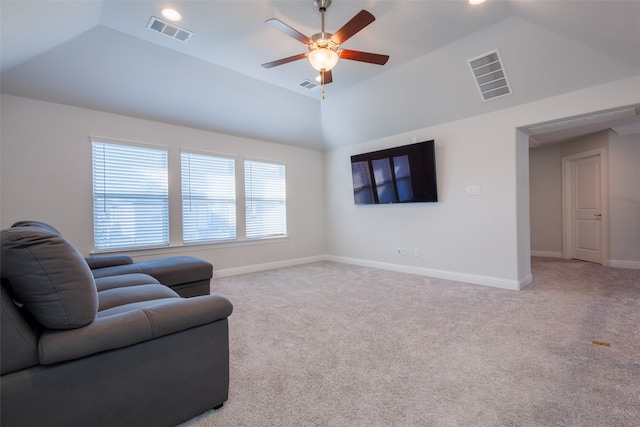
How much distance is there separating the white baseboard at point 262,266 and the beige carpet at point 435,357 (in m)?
1.20

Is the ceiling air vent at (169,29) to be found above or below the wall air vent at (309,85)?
below

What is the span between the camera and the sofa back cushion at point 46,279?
3.75 feet

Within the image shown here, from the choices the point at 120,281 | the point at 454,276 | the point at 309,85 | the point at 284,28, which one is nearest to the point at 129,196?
the point at 120,281

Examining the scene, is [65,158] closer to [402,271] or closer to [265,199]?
[265,199]

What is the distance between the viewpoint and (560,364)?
2.01 meters

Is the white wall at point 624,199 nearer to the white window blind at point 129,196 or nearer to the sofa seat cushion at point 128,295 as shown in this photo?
the sofa seat cushion at point 128,295

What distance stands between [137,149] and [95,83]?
944 millimetres

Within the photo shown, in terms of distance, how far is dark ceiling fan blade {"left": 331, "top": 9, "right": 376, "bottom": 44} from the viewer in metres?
2.12

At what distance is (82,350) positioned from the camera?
1.19 meters

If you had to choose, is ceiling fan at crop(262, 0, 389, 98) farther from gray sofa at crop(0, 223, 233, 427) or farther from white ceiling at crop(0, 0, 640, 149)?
gray sofa at crop(0, 223, 233, 427)

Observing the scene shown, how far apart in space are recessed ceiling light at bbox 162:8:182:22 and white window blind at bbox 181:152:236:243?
2.13 metres

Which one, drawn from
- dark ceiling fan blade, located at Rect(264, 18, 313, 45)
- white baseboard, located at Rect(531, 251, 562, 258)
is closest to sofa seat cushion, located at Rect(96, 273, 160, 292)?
dark ceiling fan blade, located at Rect(264, 18, 313, 45)

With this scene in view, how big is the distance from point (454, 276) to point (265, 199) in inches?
138

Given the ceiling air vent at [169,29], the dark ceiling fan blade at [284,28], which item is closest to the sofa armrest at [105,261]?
the ceiling air vent at [169,29]
